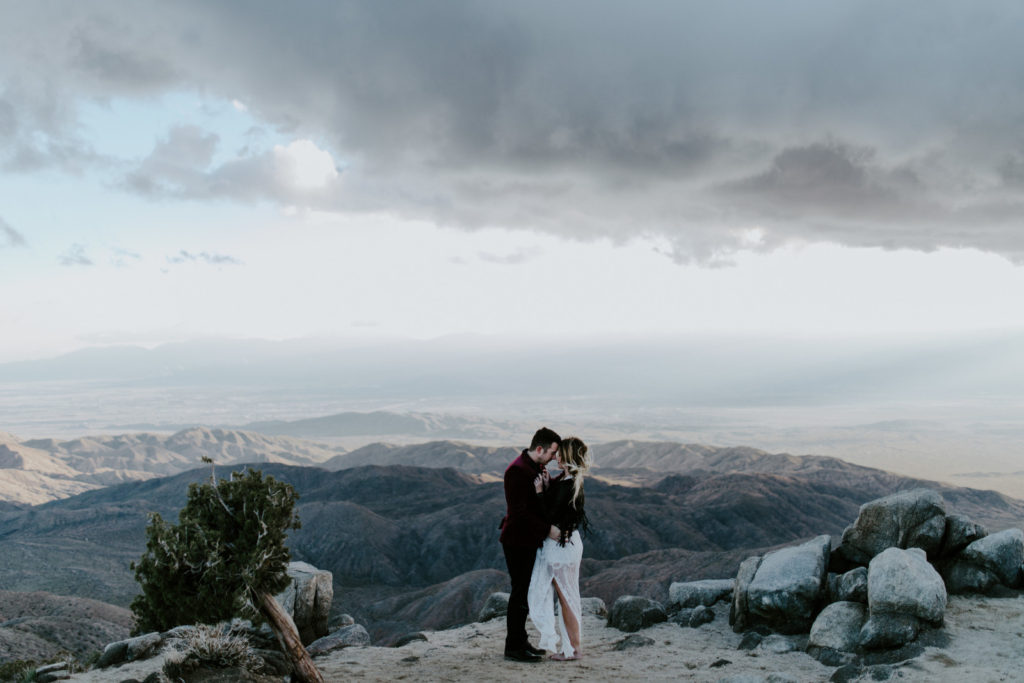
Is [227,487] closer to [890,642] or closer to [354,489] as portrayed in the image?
[890,642]

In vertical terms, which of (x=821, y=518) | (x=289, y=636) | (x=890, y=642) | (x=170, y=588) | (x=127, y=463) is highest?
(x=170, y=588)

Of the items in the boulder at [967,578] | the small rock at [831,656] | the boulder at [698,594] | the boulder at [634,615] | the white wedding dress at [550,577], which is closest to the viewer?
the white wedding dress at [550,577]

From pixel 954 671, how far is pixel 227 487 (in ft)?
35.0

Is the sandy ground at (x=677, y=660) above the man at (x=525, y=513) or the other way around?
the other way around

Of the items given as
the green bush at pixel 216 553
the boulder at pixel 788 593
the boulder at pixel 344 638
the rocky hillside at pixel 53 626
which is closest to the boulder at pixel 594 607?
the boulder at pixel 788 593

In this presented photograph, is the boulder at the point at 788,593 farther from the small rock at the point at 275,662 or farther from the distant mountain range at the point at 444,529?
the distant mountain range at the point at 444,529

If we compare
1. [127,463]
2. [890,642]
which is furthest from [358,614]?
[127,463]

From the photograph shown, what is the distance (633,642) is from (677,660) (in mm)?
1348

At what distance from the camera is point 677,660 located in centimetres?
1164

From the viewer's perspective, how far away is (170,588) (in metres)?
8.55

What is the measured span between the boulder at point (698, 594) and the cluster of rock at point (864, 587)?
0.07 ft

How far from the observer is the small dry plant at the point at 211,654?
8.76 m

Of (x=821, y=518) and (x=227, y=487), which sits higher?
(x=227, y=487)

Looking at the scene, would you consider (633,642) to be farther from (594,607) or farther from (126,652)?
(126,652)
